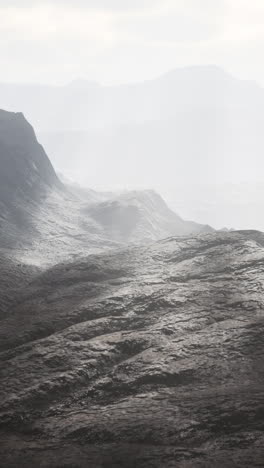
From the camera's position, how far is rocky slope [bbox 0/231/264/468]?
15.6 meters

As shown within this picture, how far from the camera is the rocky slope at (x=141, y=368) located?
51.1 ft

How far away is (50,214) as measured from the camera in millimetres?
89062

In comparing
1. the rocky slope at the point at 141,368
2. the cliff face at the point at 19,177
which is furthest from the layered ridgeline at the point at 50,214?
the rocky slope at the point at 141,368

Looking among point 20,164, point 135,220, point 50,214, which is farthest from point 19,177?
point 135,220

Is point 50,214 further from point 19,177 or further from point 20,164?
point 20,164

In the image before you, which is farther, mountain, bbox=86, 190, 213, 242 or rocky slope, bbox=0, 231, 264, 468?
mountain, bbox=86, 190, 213, 242

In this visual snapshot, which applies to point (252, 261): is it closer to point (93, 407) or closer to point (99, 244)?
point (93, 407)

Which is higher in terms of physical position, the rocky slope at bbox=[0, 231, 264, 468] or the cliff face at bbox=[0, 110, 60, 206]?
the cliff face at bbox=[0, 110, 60, 206]

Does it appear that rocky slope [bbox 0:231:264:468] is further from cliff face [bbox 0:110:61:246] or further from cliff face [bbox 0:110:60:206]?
cliff face [bbox 0:110:60:206]

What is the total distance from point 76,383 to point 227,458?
817 cm

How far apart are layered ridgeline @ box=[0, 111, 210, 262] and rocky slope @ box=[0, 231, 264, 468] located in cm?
3700

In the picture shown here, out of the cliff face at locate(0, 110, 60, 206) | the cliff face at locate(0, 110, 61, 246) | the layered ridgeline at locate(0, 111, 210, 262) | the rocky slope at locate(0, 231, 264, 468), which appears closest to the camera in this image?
the rocky slope at locate(0, 231, 264, 468)

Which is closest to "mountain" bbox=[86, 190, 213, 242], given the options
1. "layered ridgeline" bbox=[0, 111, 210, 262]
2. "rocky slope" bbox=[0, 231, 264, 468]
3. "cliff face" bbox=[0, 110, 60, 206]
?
"layered ridgeline" bbox=[0, 111, 210, 262]

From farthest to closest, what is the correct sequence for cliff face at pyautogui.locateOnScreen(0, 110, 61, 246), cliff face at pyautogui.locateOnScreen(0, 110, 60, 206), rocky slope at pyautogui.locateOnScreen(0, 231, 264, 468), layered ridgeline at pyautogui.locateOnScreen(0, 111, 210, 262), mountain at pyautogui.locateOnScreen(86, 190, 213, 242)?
1. mountain at pyautogui.locateOnScreen(86, 190, 213, 242)
2. cliff face at pyautogui.locateOnScreen(0, 110, 60, 206)
3. cliff face at pyautogui.locateOnScreen(0, 110, 61, 246)
4. layered ridgeline at pyautogui.locateOnScreen(0, 111, 210, 262)
5. rocky slope at pyautogui.locateOnScreen(0, 231, 264, 468)
